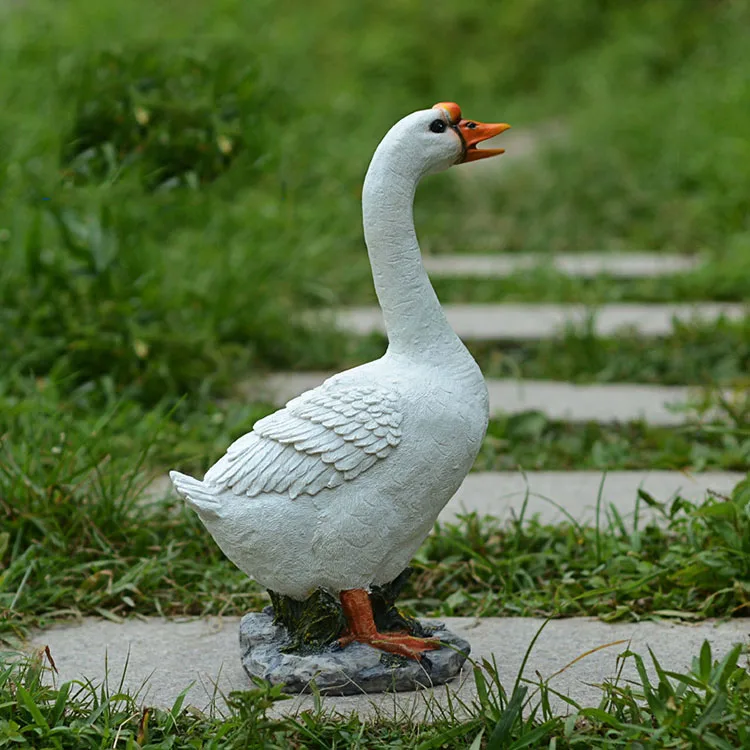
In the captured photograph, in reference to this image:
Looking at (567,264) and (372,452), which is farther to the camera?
(567,264)

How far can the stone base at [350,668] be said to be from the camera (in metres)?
2.44

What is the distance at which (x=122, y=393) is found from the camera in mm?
4270

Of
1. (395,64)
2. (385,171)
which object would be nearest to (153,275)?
(385,171)

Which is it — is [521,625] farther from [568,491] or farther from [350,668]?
[568,491]

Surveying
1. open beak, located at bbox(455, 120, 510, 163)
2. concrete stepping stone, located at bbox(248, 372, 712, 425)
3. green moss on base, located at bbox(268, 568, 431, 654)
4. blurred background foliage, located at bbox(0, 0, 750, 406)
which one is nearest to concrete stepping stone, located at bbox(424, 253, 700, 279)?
blurred background foliage, located at bbox(0, 0, 750, 406)

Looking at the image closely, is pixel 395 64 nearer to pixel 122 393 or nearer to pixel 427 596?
pixel 122 393

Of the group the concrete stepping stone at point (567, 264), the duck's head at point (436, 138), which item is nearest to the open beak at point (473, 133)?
the duck's head at point (436, 138)

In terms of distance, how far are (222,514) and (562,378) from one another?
2585 millimetres

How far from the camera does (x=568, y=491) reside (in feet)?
11.8

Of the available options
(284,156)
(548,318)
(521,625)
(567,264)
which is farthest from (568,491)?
(284,156)

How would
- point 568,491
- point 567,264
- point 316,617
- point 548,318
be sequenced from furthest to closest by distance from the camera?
1. point 567,264
2. point 548,318
3. point 568,491
4. point 316,617

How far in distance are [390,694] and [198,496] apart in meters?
0.54

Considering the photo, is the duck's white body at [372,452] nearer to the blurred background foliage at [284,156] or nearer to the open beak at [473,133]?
the open beak at [473,133]

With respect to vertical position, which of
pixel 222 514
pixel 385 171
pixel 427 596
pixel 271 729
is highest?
pixel 385 171
